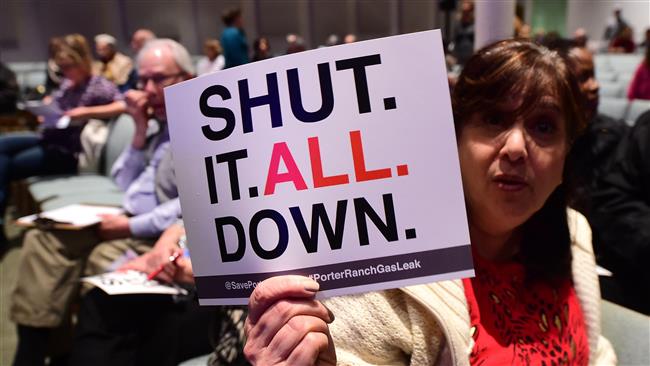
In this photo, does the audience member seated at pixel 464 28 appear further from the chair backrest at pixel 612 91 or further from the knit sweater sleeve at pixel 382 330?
the knit sweater sleeve at pixel 382 330

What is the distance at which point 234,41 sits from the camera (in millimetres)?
4867

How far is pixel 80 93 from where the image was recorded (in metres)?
3.46

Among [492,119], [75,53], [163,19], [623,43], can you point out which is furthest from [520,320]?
[623,43]

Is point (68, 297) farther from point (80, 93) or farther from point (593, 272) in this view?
point (80, 93)

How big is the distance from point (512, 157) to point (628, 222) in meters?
0.92

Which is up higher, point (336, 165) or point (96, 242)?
point (336, 165)

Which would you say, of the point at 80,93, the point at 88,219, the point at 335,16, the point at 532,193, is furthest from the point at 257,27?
the point at 532,193

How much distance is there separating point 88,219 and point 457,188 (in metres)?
1.62

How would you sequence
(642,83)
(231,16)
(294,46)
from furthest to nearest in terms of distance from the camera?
(231,16)
(642,83)
(294,46)

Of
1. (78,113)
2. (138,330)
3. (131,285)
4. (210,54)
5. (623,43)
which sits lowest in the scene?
(138,330)

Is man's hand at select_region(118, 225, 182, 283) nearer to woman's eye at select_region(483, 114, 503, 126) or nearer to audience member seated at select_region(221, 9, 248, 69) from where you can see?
woman's eye at select_region(483, 114, 503, 126)

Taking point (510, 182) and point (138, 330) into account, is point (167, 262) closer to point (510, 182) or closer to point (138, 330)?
point (138, 330)

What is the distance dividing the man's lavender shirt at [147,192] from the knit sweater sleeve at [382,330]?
1.03m

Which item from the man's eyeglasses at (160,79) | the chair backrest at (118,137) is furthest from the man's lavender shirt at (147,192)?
the chair backrest at (118,137)
